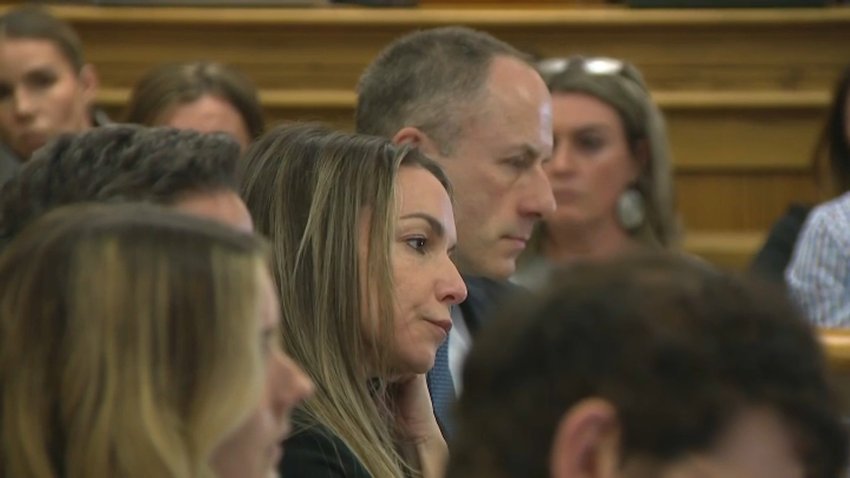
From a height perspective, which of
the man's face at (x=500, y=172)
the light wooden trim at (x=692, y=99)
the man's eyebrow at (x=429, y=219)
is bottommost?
the light wooden trim at (x=692, y=99)

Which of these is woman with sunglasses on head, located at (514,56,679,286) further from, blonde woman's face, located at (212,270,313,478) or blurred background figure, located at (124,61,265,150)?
blonde woman's face, located at (212,270,313,478)

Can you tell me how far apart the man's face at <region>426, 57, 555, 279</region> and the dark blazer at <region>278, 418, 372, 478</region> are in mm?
881

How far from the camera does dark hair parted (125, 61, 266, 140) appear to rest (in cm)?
397

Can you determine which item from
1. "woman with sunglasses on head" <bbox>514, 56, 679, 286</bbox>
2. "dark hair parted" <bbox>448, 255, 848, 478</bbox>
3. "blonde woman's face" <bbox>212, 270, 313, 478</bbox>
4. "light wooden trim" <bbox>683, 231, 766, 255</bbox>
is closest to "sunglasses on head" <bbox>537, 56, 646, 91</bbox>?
"woman with sunglasses on head" <bbox>514, 56, 679, 286</bbox>

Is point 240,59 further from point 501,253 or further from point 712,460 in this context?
point 712,460

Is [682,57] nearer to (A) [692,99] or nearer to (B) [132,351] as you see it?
(A) [692,99]

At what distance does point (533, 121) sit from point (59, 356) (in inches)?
67.4

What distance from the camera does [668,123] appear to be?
468 centimetres

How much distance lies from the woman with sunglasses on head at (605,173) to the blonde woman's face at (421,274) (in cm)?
156

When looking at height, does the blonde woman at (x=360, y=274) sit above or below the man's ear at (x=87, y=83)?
above

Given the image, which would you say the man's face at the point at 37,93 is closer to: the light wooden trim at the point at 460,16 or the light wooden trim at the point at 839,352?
the light wooden trim at the point at 460,16

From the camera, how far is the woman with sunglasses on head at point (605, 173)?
3.77 m

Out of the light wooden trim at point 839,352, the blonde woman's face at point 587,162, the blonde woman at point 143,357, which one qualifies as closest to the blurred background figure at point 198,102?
the blonde woman's face at point 587,162

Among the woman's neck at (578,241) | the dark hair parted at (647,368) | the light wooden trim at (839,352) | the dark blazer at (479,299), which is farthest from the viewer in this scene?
the woman's neck at (578,241)
